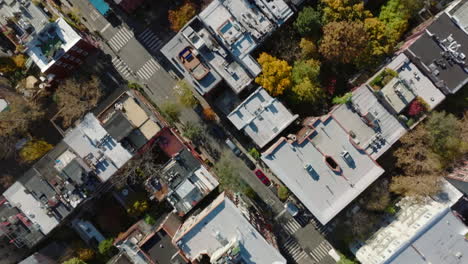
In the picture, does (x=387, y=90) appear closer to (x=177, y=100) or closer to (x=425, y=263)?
(x=425, y=263)

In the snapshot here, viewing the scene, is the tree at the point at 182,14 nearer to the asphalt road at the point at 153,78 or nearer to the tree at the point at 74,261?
the asphalt road at the point at 153,78

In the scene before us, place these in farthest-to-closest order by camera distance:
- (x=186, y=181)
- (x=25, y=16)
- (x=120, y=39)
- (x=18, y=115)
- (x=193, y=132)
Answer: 1. (x=120, y=39)
2. (x=193, y=132)
3. (x=18, y=115)
4. (x=186, y=181)
5. (x=25, y=16)

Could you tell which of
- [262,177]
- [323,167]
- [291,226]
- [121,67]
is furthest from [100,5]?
[291,226]

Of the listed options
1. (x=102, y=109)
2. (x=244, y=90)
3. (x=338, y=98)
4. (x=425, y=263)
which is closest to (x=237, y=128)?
(x=244, y=90)

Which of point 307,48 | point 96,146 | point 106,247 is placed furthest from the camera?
point 106,247

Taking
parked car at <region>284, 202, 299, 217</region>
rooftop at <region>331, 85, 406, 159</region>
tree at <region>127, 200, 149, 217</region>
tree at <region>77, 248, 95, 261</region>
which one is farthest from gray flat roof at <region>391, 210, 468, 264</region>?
tree at <region>77, 248, 95, 261</region>

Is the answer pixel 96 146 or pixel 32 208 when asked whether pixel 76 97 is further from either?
pixel 32 208
